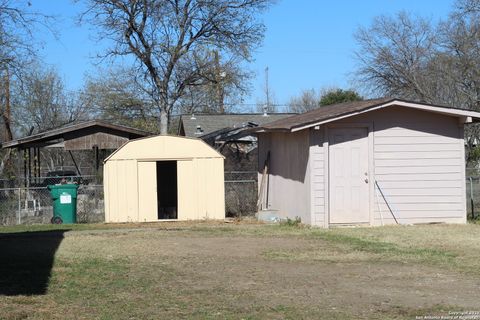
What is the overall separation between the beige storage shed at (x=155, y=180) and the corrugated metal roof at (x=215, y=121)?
11663 mm

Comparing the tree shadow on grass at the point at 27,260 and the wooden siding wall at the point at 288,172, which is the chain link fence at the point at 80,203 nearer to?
the wooden siding wall at the point at 288,172

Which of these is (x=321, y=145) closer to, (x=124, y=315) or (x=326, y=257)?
(x=326, y=257)

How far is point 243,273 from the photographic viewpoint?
1037 centimetres

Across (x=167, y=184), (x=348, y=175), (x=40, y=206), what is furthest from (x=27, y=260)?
(x=167, y=184)

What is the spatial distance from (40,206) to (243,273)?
12916 millimetres

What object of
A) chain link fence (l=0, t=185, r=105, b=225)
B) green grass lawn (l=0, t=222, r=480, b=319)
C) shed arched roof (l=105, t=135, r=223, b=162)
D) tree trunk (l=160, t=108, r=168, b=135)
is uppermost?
tree trunk (l=160, t=108, r=168, b=135)

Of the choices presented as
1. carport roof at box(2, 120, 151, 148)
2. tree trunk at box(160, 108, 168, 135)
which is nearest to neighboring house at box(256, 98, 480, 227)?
carport roof at box(2, 120, 151, 148)

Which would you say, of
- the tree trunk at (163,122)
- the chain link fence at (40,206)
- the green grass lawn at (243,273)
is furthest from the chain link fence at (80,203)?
the tree trunk at (163,122)

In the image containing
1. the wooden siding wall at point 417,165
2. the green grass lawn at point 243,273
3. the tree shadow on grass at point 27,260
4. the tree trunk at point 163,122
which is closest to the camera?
the green grass lawn at point 243,273

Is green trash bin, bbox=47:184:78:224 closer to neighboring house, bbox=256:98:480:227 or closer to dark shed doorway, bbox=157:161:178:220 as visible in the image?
dark shed doorway, bbox=157:161:178:220

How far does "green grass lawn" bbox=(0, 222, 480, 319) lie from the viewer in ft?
25.4

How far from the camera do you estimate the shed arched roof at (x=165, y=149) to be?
2036 cm

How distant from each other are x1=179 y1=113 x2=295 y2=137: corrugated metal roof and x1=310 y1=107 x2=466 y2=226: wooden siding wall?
603 inches

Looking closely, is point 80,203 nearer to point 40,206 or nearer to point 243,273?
point 40,206
